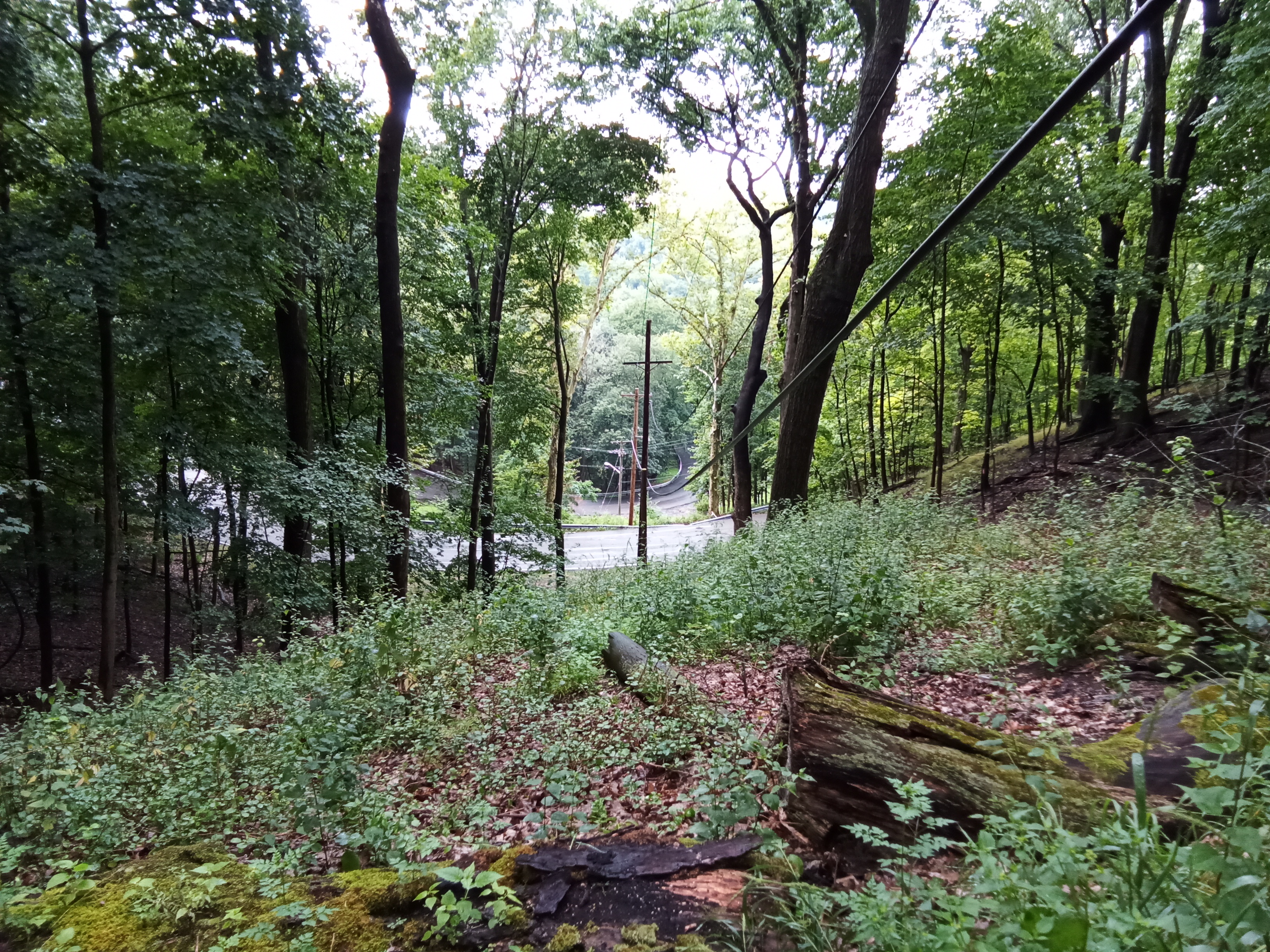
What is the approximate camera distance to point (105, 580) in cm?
643

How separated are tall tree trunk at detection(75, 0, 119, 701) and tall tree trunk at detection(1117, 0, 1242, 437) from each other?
13.8 meters

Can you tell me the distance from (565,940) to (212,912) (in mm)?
1223

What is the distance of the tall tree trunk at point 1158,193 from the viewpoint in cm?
944

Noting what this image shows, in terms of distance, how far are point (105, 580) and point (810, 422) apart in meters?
8.90

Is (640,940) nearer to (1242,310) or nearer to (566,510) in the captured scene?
(1242,310)

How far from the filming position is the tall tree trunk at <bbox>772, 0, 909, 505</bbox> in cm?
684

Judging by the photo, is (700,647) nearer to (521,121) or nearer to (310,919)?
(310,919)

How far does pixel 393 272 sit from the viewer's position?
866 cm

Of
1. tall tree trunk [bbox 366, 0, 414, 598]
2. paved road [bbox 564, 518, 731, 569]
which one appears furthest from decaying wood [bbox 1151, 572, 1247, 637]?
paved road [bbox 564, 518, 731, 569]

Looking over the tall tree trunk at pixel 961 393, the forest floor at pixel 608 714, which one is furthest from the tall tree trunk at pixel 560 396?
the tall tree trunk at pixel 961 393

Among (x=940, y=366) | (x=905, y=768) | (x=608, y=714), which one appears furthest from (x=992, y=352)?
(x=905, y=768)

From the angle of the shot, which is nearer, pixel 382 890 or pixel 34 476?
pixel 382 890

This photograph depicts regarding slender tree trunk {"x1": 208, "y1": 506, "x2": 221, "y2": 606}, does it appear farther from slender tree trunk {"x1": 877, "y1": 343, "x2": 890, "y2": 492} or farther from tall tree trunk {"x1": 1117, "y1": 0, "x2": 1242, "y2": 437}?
tall tree trunk {"x1": 1117, "y1": 0, "x2": 1242, "y2": 437}

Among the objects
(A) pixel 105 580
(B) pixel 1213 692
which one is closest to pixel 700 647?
(B) pixel 1213 692
